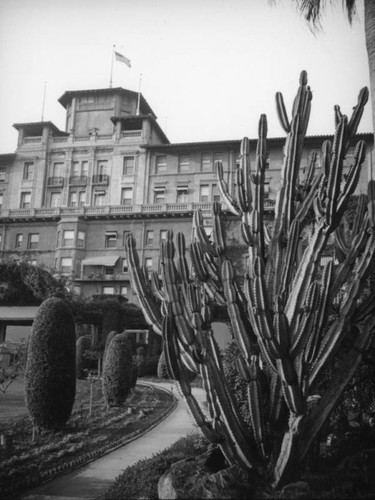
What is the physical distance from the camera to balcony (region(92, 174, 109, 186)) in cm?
4894

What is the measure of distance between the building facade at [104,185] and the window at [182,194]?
0.10 meters

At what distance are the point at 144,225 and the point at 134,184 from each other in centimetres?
594

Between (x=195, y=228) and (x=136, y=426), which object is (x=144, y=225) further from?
(x=195, y=228)

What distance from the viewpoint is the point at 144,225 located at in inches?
1742

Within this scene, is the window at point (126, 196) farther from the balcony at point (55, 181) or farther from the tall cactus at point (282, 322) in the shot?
the tall cactus at point (282, 322)

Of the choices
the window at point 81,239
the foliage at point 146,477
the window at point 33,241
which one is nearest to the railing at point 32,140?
the window at point 33,241

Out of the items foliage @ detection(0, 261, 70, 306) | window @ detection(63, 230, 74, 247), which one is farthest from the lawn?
window @ detection(63, 230, 74, 247)

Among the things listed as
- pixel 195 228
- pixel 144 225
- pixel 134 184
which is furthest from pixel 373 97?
pixel 134 184

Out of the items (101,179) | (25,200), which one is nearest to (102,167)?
(101,179)

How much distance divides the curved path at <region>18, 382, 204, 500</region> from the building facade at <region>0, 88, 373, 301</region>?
28142mm

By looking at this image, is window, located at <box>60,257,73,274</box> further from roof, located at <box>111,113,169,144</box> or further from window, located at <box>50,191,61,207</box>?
roof, located at <box>111,113,169,144</box>

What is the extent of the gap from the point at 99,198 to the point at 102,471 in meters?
42.2

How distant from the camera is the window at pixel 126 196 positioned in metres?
48.2

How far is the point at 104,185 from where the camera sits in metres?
49.2
